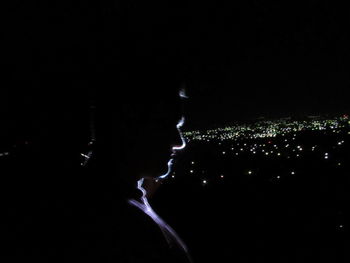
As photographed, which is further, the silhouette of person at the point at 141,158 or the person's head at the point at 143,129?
the person's head at the point at 143,129

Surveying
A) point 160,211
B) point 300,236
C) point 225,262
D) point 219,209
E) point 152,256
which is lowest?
point 152,256

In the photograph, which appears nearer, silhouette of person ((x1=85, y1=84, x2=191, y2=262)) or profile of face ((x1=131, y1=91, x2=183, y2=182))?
silhouette of person ((x1=85, y1=84, x2=191, y2=262))

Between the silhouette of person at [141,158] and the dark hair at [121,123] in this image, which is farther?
the dark hair at [121,123]

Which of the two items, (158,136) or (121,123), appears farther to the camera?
(158,136)

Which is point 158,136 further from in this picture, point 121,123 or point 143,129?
point 121,123

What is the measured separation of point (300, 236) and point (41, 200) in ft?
32.0

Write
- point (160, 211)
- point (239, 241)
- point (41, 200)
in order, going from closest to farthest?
point (41, 200)
point (239, 241)
point (160, 211)

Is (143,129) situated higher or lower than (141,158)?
higher

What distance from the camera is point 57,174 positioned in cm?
133

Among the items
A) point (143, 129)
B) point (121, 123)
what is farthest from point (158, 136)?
point (121, 123)

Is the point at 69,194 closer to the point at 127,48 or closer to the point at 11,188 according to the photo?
the point at 11,188

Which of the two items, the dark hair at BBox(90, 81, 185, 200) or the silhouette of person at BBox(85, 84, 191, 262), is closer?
the silhouette of person at BBox(85, 84, 191, 262)

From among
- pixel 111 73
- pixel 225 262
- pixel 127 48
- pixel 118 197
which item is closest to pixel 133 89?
pixel 111 73

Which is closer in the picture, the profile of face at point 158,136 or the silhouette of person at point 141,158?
the silhouette of person at point 141,158
